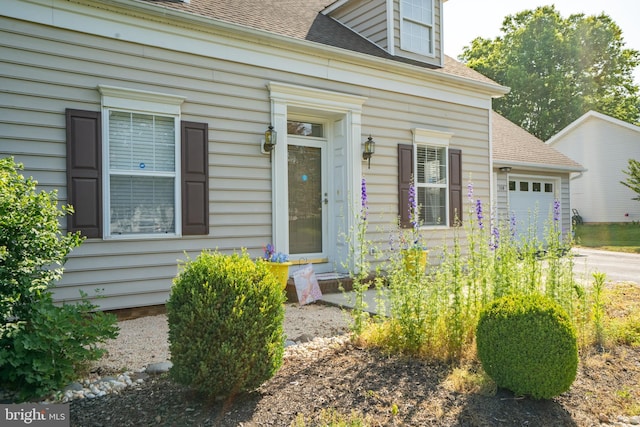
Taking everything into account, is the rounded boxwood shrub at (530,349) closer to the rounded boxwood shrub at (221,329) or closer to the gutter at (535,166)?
the rounded boxwood shrub at (221,329)

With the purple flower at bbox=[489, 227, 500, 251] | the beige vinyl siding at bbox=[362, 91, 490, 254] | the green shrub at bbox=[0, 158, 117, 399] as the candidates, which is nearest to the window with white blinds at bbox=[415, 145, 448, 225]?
the beige vinyl siding at bbox=[362, 91, 490, 254]

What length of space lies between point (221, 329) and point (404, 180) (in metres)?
5.46

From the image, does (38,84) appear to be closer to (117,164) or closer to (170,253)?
(117,164)

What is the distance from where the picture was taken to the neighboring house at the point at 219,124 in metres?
4.96

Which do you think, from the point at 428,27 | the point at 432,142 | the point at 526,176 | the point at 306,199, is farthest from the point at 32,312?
the point at 526,176

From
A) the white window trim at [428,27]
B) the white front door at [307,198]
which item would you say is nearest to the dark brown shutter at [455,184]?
the white window trim at [428,27]

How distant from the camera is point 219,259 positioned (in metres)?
3.01

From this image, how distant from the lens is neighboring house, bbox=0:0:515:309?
4965mm

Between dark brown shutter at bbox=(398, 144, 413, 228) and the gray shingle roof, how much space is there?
16.1 ft

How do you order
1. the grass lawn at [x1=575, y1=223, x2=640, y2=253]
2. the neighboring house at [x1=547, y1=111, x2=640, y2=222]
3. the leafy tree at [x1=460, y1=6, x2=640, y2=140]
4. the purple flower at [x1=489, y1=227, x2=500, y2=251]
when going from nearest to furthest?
the purple flower at [x1=489, y1=227, x2=500, y2=251] < the grass lawn at [x1=575, y1=223, x2=640, y2=253] < the neighboring house at [x1=547, y1=111, x2=640, y2=222] < the leafy tree at [x1=460, y1=6, x2=640, y2=140]

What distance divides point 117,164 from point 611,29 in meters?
34.7

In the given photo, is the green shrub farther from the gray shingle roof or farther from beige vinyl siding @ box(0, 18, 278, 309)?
the gray shingle roof

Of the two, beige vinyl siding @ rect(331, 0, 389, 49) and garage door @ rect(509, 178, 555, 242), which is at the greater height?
beige vinyl siding @ rect(331, 0, 389, 49)

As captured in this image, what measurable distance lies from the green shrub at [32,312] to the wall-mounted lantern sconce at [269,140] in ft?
10.1
